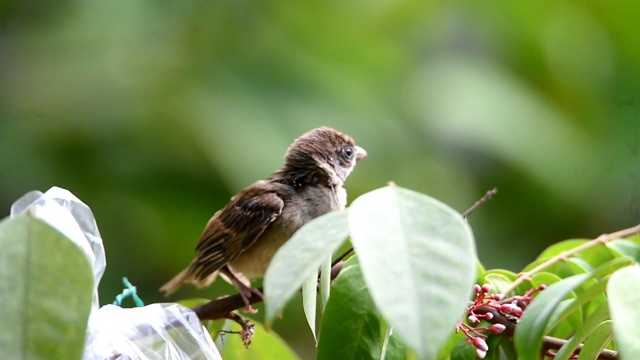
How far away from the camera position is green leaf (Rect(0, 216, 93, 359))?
713mm

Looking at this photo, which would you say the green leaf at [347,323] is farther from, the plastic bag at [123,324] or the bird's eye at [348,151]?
the bird's eye at [348,151]

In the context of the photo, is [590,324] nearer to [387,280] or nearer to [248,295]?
[387,280]

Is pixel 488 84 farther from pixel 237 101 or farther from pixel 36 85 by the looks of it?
pixel 36 85

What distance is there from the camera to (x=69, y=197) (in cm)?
122

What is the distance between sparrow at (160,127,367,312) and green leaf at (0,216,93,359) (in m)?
1.11

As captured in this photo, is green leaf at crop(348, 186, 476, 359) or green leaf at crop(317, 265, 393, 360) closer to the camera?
green leaf at crop(348, 186, 476, 359)

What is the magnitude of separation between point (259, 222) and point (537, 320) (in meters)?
1.11

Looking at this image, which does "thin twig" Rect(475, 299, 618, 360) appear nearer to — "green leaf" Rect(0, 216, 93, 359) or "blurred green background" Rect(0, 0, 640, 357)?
"green leaf" Rect(0, 216, 93, 359)

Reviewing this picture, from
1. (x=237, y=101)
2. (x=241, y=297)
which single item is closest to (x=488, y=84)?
(x=237, y=101)

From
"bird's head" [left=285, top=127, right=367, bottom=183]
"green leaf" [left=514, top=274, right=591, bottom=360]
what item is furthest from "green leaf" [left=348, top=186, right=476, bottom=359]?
"bird's head" [left=285, top=127, right=367, bottom=183]

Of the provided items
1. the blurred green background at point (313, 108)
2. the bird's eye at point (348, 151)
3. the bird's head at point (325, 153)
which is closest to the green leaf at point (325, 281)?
the bird's head at point (325, 153)

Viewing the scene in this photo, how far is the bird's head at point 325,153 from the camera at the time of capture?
2201mm

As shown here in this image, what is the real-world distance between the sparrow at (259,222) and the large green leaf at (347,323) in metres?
0.84

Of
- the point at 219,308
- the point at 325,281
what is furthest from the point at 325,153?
the point at 325,281
